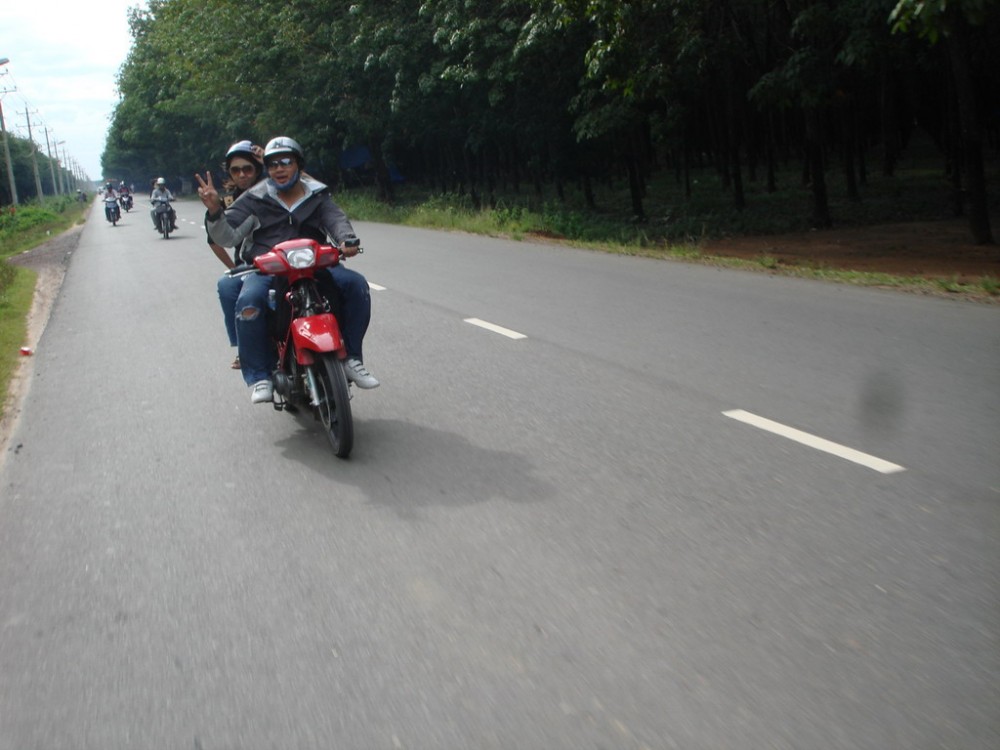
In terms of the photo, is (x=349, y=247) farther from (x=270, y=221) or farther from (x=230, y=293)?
(x=230, y=293)

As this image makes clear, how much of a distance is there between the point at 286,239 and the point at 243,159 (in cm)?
62

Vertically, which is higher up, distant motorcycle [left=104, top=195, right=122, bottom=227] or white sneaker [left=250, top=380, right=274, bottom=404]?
distant motorcycle [left=104, top=195, right=122, bottom=227]

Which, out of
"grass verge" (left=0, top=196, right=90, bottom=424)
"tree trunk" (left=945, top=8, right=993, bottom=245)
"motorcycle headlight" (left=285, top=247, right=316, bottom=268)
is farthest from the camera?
"tree trunk" (left=945, top=8, right=993, bottom=245)

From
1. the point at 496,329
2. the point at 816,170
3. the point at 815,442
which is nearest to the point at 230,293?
the point at 815,442

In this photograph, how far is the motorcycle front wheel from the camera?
605 centimetres

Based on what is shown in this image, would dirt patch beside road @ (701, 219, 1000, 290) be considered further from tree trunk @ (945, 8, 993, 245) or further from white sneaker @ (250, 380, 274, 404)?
white sneaker @ (250, 380, 274, 404)

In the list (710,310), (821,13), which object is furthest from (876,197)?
(710,310)

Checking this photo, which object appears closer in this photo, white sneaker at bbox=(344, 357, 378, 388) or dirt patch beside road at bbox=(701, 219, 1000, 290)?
white sneaker at bbox=(344, 357, 378, 388)

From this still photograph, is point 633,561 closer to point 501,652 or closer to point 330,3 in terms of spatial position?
point 501,652

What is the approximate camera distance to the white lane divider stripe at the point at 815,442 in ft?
18.4

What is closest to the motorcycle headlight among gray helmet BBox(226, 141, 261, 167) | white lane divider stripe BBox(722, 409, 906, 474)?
gray helmet BBox(226, 141, 261, 167)

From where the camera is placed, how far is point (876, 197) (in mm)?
32844

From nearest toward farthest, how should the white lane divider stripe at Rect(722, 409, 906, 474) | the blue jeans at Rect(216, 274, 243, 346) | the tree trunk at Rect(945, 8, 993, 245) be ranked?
1. the white lane divider stripe at Rect(722, 409, 906, 474)
2. the blue jeans at Rect(216, 274, 243, 346)
3. the tree trunk at Rect(945, 8, 993, 245)

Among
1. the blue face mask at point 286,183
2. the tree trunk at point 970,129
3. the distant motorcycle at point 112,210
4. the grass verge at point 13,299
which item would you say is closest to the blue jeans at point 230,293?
the blue face mask at point 286,183
